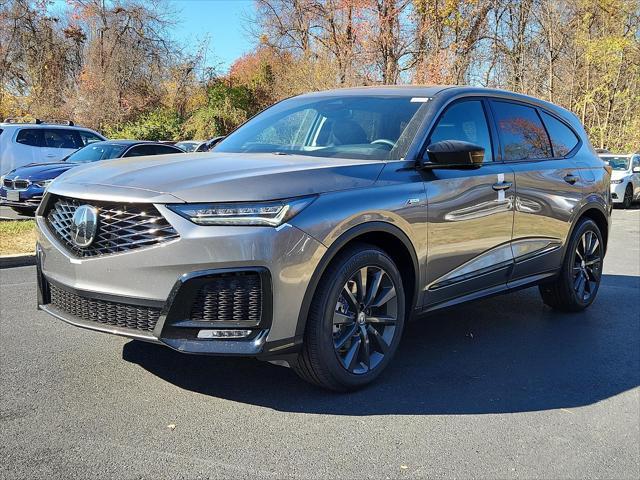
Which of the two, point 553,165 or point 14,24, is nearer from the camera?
point 553,165

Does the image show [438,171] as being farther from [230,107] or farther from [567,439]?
[230,107]

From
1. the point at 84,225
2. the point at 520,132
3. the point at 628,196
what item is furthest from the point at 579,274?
the point at 628,196

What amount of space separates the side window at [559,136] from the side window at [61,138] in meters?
12.0

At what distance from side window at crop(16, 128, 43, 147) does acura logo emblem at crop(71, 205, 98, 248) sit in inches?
483

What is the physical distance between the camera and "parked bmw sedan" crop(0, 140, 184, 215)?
1126 centimetres

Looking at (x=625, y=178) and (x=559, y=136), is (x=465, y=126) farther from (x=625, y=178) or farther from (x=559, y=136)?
(x=625, y=178)

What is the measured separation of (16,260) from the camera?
7547 millimetres

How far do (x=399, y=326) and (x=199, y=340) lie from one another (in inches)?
51.4

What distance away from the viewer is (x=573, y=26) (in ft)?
86.5

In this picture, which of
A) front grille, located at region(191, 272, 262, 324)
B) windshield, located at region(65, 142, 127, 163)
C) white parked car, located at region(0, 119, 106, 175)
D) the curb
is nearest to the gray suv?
front grille, located at region(191, 272, 262, 324)

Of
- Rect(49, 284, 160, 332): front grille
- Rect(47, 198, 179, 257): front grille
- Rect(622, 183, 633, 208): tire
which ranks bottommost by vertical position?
Rect(622, 183, 633, 208): tire

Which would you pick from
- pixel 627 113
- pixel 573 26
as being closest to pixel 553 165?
pixel 573 26

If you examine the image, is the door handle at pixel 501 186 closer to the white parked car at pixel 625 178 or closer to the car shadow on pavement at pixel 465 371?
the car shadow on pavement at pixel 465 371

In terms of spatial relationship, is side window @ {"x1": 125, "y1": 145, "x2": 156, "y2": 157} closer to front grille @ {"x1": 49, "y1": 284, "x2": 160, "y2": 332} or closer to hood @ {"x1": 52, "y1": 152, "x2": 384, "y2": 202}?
hood @ {"x1": 52, "y1": 152, "x2": 384, "y2": 202}
